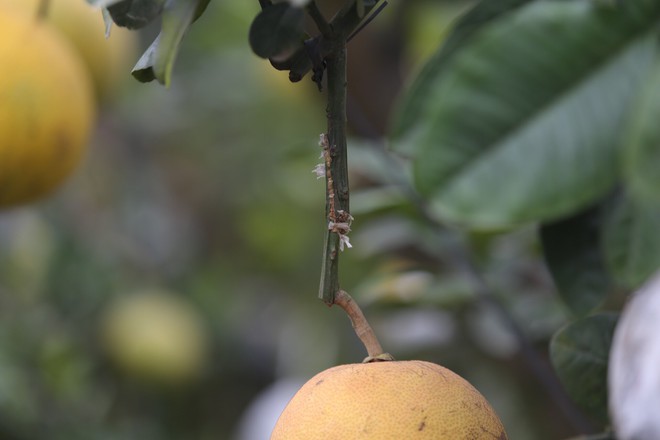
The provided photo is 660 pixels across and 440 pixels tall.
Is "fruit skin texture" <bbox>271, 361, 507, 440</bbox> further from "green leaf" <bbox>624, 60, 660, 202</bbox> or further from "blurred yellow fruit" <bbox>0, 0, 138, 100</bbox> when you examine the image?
"blurred yellow fruit" <bbox>0, 0, 138, 100</bbox>

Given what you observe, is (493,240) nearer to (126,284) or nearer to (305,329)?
(305,329)

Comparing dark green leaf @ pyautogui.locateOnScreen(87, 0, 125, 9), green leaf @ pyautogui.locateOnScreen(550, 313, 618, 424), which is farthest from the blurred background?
dark green leaf @ pyautogui.locateOnScreen(87, 0, 125, 9)

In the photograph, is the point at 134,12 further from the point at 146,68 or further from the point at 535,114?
the point at 535,114

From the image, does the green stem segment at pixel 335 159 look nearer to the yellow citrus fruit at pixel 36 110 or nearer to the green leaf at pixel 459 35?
the green leaf at pixel 459 35

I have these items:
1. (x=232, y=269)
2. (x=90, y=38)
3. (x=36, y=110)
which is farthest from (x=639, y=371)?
(x=232, y=269)

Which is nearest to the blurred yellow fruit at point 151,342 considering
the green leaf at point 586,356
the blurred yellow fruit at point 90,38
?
the blurred yellow fruit at point 90,38

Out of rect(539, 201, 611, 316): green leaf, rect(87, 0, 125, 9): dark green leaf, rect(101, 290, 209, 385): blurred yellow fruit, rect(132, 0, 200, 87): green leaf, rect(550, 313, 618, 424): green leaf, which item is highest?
rect(87, 0, 125, 9): dark green leaf
